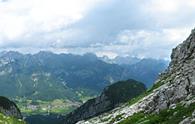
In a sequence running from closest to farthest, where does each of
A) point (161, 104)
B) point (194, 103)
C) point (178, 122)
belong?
point (178, 122) → point (194, 103) → point (161, 104)

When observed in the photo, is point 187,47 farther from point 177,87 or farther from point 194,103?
point 194,103

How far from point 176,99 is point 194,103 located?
19.8 metres

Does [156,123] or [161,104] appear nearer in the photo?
[156,123]

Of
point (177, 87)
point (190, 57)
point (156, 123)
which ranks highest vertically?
point (190, 57)

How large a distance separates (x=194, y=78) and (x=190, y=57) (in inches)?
1766

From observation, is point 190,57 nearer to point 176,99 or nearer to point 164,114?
point 176,99

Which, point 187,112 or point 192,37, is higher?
point 192,37

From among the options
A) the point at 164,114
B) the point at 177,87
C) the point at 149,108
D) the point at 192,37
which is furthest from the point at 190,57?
the point at 164,114

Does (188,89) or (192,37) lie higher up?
(192,37)

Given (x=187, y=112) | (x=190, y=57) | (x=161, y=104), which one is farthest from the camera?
(x=190, y=57)

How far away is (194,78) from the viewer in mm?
92125

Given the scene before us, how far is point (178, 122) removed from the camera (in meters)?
58.9

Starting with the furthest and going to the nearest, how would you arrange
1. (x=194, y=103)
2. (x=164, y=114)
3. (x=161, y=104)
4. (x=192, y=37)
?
(x=192, y=37) < (x=161, y=104) < (x=164, y=114) < (x=194, y=103)

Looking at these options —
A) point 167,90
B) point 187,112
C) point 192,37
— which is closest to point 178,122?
point 187,112
